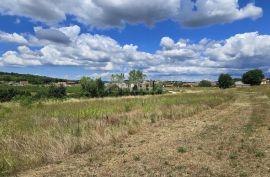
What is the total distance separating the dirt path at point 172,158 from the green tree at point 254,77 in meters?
115

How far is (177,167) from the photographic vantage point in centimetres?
862

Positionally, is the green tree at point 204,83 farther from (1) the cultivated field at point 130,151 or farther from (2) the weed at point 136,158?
(2) the weed at point 136,158

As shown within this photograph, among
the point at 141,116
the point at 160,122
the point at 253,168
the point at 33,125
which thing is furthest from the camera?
the point at 141,116

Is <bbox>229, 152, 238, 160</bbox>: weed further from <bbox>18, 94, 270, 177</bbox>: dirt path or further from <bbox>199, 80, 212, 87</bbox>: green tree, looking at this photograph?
<bbox>199, 80, 212, 87</bbox>: green tree

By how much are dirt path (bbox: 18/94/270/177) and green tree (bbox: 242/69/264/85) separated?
115 meters

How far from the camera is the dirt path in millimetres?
8258

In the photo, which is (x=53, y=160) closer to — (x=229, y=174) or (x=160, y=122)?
(x=229, y=174)

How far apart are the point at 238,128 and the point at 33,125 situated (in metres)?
8.53

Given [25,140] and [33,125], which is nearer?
[25,140]

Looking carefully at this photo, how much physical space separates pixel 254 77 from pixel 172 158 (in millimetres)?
120226

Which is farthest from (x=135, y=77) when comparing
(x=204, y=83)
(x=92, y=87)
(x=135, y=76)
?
(x=204, y=83)

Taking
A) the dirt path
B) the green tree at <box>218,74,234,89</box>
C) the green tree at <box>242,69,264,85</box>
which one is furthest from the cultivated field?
the green tree at <box>218,74,234,89</box>

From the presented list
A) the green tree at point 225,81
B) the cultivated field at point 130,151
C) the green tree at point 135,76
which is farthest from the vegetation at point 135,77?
the cultivated field at point 130,151

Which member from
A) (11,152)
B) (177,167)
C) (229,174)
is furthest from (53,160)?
(229,174)
